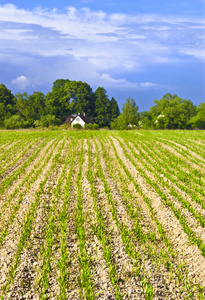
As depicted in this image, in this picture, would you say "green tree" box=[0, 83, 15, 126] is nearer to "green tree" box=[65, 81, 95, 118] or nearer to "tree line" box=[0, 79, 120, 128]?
"tree line" box=[0, 79, 120, 128]

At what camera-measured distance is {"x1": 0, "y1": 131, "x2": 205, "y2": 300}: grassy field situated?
5.91 metres

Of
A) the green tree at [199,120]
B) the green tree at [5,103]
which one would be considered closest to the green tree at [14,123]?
the green tree at [5,103]

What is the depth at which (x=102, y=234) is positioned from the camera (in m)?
7.98

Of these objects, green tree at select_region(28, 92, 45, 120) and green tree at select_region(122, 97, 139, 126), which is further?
green tree at select_region(28, 92, 45, 120)

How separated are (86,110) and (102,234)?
313 feet

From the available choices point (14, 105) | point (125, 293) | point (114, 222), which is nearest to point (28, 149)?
point (114, 222)

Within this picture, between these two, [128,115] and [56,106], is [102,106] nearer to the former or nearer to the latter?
[56,106]

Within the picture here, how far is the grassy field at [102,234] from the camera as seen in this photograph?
5.91 meters

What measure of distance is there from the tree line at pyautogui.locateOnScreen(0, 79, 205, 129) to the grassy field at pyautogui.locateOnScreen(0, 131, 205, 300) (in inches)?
2139

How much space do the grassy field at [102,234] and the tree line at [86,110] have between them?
54.3 m

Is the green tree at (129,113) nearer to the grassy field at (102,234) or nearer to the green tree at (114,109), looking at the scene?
the green tree at (114,109)

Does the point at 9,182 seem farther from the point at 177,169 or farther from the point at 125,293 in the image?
the point at 177,169

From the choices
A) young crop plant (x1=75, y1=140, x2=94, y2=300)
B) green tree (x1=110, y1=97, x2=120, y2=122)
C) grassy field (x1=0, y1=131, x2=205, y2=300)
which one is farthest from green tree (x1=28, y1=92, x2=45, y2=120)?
young crop plant (x1=75, y1=140, x2=94, y2=300)

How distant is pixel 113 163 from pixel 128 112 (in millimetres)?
51509
